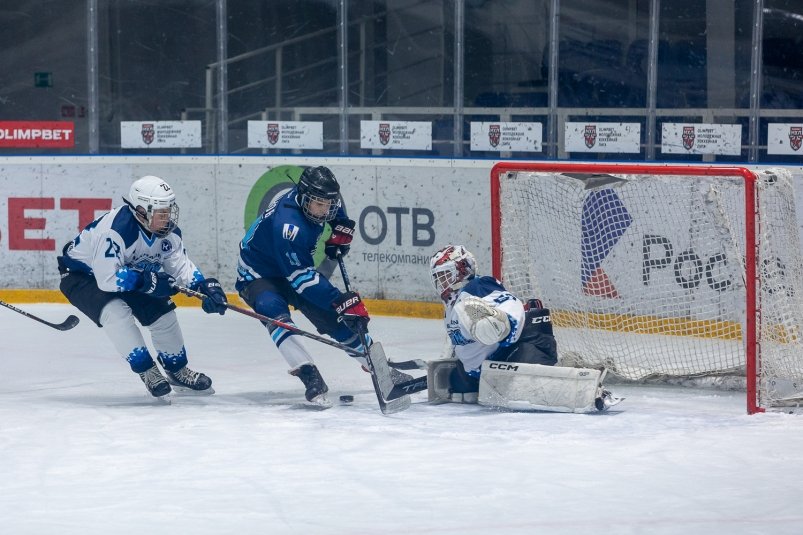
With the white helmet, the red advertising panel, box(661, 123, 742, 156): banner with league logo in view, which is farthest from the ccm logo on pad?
the red advertising panel

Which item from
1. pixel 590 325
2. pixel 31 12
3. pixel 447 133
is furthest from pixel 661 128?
pixel 31 12

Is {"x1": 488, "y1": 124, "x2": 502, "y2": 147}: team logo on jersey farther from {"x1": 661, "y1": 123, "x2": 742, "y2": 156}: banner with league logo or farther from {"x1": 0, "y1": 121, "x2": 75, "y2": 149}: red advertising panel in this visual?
{"x1": 0, "y1": 121, "x2": 75, "y2": 149}: red advertising panel

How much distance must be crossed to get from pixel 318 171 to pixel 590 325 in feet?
4.69

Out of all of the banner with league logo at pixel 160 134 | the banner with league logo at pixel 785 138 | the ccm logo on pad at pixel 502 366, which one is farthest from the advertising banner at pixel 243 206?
the ccm logo on pad at pixel 502 366

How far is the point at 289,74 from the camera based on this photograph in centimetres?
823

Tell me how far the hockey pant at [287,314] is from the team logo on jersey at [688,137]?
8.55 feet

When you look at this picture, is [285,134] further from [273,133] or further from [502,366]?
[502,366]

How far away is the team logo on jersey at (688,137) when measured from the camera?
7.13m

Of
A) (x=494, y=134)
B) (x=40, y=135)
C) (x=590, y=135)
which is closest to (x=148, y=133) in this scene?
(x=40, y=135)

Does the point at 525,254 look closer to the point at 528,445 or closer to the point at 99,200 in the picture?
the point at 528,445

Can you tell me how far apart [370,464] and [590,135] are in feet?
12.1

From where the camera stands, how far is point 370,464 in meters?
4.12

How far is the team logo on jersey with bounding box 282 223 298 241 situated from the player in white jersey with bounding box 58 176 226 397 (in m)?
0.33

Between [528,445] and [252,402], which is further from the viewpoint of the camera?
[252,402]
